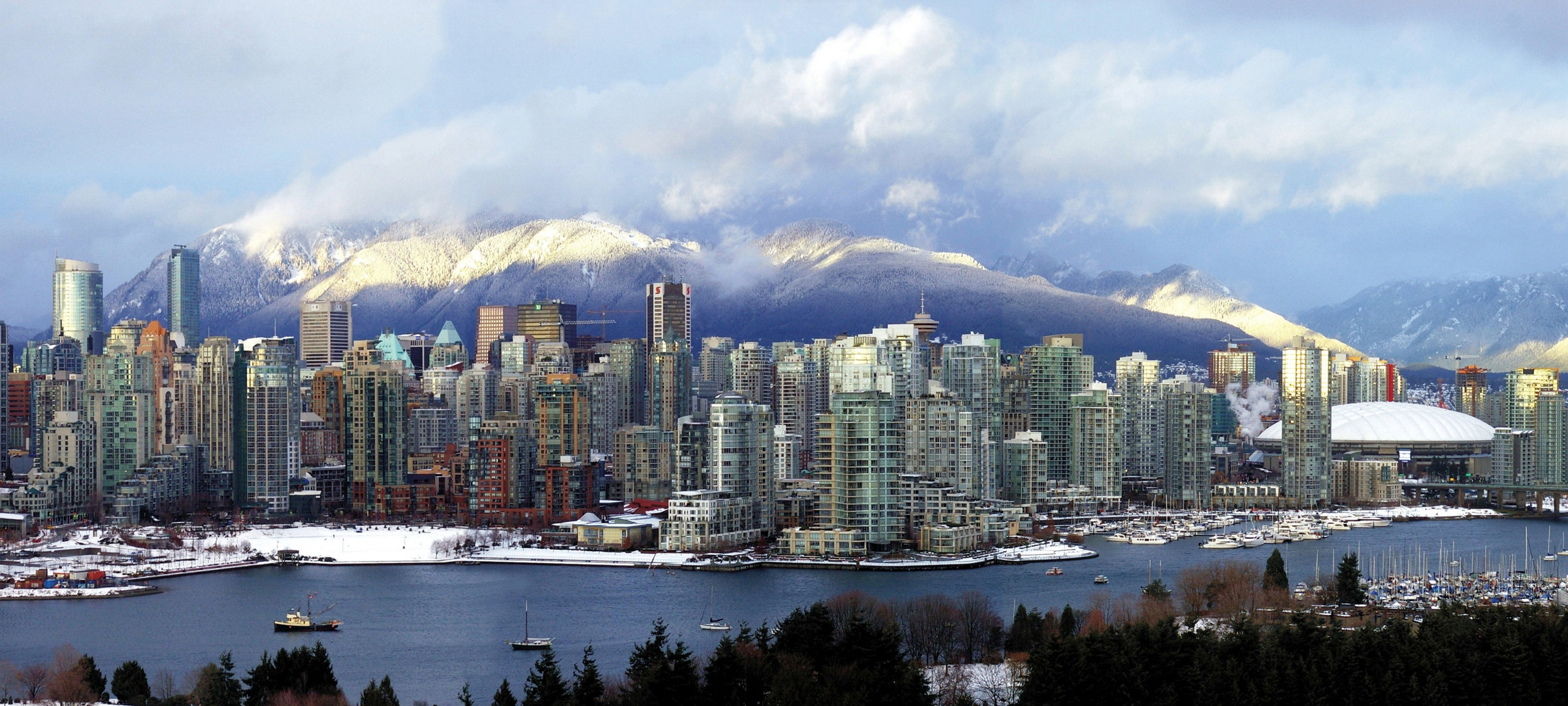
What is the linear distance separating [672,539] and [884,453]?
14.7 ft

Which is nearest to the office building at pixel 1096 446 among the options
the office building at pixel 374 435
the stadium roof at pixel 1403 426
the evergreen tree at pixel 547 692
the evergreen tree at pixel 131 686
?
the stadium roof at pixel 1403 426

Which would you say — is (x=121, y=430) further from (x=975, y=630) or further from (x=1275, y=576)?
(x=1275, y=576)

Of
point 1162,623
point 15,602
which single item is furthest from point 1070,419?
point 1162,623

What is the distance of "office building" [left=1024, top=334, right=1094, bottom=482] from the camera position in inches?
2200

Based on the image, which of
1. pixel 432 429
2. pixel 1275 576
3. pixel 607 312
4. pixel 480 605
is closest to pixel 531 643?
pixel 480 605

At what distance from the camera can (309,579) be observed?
124 ft

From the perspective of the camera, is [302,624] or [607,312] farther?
[607,312]

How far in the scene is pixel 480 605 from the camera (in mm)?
33281

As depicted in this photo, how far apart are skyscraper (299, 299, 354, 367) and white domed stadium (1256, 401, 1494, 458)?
163 feet

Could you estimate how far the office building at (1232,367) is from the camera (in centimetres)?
9206

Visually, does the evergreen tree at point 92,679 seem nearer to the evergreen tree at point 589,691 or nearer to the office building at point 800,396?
the evergreen tree at point 589,691

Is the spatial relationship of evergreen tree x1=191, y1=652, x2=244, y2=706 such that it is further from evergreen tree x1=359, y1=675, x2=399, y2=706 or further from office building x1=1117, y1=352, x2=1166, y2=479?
office building x1=1117, y1=352, x2=1166, y2=479

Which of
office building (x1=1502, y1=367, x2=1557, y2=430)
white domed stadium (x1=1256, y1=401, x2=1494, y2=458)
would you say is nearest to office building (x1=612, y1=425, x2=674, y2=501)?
white domed stadium (x1=1256, y1=401, x2=1494, y2=458)

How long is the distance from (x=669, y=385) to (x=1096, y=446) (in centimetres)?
1866
